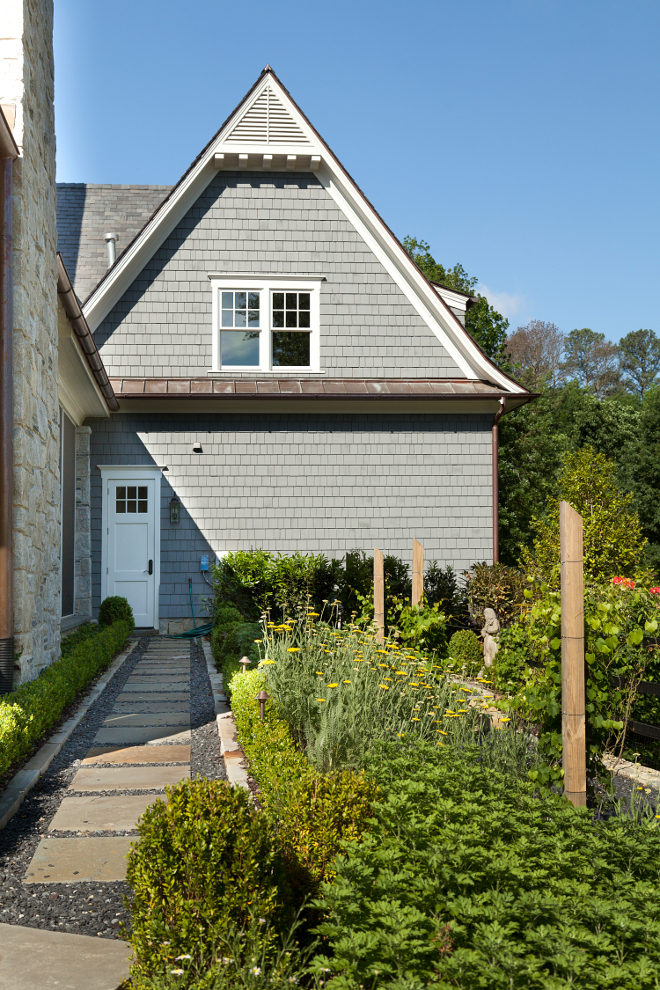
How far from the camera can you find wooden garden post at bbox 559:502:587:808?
3.59 metres

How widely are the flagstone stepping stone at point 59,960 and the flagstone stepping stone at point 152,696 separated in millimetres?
4253

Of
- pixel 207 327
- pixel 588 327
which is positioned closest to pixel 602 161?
pixel 207 327

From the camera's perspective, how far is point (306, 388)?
481 inches

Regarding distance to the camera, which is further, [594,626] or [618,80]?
[618,80]

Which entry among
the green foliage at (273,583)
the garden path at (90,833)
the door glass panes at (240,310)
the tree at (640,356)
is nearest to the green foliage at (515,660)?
the garden path at (90,833)

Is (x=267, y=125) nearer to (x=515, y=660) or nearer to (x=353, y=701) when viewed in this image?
(x=515, y=660)

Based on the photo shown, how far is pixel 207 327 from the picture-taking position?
12461 millimetres

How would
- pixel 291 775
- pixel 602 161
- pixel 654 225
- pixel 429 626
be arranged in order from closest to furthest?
pixel 291 775
pixel 429 626
pixel 602 161
pixel 654 225

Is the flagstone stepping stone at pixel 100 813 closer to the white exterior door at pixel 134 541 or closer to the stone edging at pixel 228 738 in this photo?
the stone edging at pixel 228 738

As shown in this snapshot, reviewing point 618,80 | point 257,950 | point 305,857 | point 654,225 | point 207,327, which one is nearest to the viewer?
point 257,950

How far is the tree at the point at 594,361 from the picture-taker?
4116cm

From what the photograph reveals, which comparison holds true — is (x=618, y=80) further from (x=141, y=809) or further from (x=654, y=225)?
(x=654, y=225)

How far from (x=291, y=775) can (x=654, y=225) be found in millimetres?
30625

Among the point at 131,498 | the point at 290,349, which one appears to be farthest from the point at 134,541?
the point at 290,349
